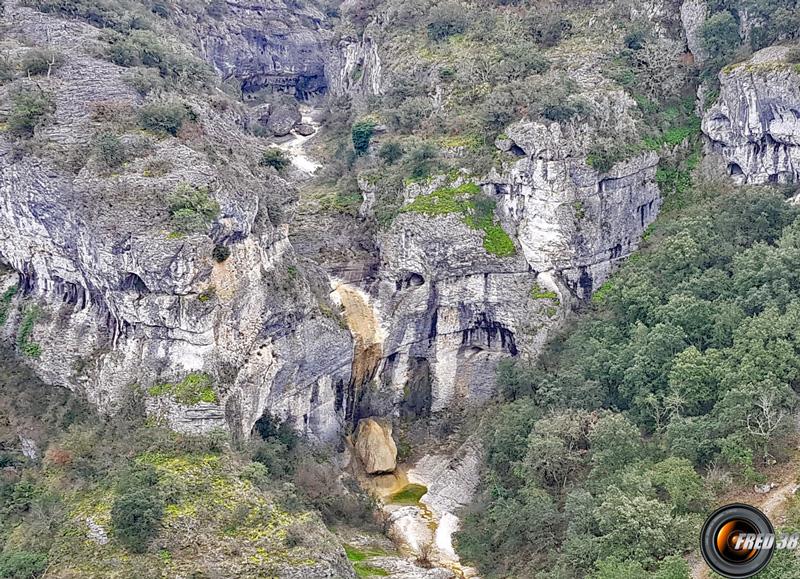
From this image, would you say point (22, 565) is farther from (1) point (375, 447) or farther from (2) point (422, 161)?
(2) point (422, 161)

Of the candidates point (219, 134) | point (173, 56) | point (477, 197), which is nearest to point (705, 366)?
point (477, 197)

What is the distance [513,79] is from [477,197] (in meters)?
8.50

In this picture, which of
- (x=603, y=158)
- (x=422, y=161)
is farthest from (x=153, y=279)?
(x=603, y=158)

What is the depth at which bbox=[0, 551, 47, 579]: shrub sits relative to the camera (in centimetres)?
2683

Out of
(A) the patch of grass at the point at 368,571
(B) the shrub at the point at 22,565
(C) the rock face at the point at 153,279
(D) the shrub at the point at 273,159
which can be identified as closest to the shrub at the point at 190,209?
(C) the rock face at the point at 153,279

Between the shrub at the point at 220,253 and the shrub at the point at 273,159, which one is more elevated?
the shrub at the point at 273,159

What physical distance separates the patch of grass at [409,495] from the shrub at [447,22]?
27885mm

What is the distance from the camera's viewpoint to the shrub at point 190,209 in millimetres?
33125

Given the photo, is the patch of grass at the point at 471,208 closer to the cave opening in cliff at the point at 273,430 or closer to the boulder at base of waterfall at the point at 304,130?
the cave opening in cliff at the point at 273,430

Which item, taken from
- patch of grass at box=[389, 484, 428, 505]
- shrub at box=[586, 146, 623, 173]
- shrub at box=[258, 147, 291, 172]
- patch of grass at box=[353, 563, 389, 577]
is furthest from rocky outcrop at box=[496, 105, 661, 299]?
patch of grass at box=[353, 563, 389, 577]

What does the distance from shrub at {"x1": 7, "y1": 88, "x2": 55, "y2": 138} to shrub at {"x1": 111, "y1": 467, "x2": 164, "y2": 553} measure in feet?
54.1

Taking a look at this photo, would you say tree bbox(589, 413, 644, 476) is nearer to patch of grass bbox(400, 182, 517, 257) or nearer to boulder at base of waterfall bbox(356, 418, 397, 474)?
boulder at base of waterfall bbox(356, 418, 397, 474)

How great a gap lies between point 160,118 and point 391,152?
1346 cm

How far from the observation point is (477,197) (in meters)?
42.8
